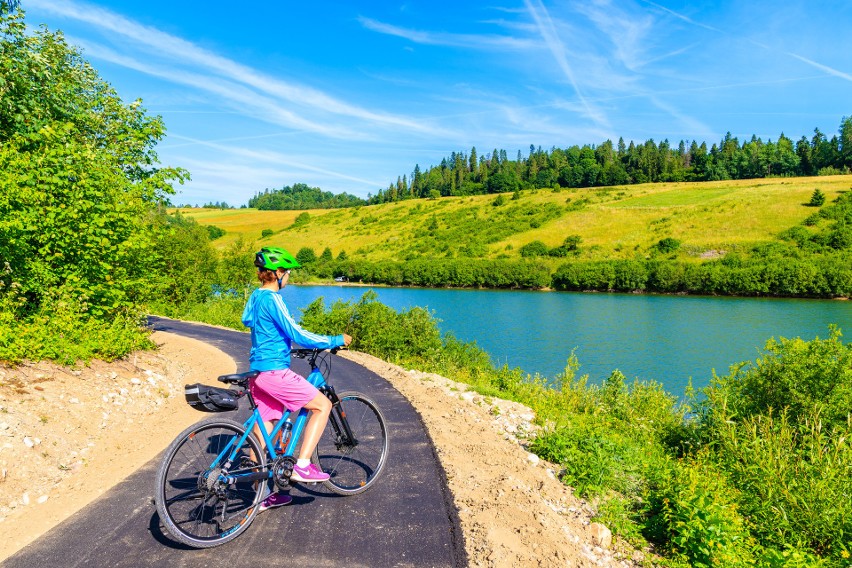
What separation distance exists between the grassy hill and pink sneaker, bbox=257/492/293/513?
75.7 m

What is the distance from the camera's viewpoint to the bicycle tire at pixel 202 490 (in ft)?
13.2

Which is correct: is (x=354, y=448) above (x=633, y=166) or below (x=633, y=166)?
below

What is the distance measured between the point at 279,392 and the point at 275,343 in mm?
470

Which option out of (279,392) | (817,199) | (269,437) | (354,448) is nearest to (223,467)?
(269,437)

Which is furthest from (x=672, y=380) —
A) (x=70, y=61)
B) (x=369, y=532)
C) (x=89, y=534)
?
(x=70, y=61)

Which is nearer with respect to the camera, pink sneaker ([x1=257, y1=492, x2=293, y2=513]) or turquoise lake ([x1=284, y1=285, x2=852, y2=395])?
pink sneaker ([x1=257, y1=492, x2=293, y2=513])

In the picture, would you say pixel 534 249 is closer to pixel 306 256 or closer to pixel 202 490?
pixel 306 256

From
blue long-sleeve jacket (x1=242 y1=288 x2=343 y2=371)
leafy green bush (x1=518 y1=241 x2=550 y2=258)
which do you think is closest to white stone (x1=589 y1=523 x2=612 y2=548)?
blue long-sleeve jacket (x1=242 y1=288 x2=343 y2=371)

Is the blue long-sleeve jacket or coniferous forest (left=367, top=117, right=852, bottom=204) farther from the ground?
coniferous forest (left=367, top=117, right=852, bottom=204)

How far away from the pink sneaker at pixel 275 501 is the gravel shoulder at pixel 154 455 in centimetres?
183

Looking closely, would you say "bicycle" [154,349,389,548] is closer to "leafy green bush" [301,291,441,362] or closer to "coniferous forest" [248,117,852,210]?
"leafy green bush" [301,291,441,362]

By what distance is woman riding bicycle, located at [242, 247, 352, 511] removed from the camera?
4.50 metres

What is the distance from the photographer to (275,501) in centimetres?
498

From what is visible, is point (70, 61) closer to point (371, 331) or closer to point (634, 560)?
point (371, 331)
